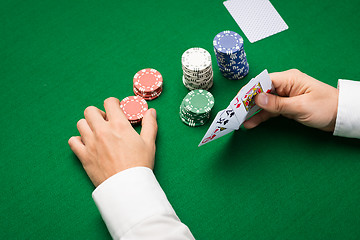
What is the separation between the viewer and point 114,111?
2148 mm

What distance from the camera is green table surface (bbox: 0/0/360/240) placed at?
2.00 m

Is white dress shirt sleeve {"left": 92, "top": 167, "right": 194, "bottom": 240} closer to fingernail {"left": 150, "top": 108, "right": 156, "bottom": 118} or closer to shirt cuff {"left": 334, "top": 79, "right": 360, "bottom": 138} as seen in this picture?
fingernail {"left": 150, "top": 108, "right": 156, "bottom": 118}

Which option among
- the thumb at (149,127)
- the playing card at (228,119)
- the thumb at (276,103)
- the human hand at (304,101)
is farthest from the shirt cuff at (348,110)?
the thumb at (149,127)

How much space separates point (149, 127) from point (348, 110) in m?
1.06

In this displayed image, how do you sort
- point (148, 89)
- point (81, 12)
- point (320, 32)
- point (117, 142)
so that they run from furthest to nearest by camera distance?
1. point (81, 12)
2. point (320, 32)
3. point (148, 89)
4. point (117, 142)

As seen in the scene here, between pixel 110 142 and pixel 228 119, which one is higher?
pixel 110 142

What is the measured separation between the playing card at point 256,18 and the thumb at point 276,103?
0.60 m

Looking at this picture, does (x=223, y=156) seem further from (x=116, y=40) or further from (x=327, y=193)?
(x=116, y=40)

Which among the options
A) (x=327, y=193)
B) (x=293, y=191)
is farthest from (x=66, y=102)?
(x=327, y=193)

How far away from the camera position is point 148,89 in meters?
2.30

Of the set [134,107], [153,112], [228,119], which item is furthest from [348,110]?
[134,107]

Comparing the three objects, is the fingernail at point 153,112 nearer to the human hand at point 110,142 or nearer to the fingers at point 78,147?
the human hand at point 110,142

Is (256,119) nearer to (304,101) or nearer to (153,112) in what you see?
(304,101)

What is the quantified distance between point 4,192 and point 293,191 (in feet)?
5.12
